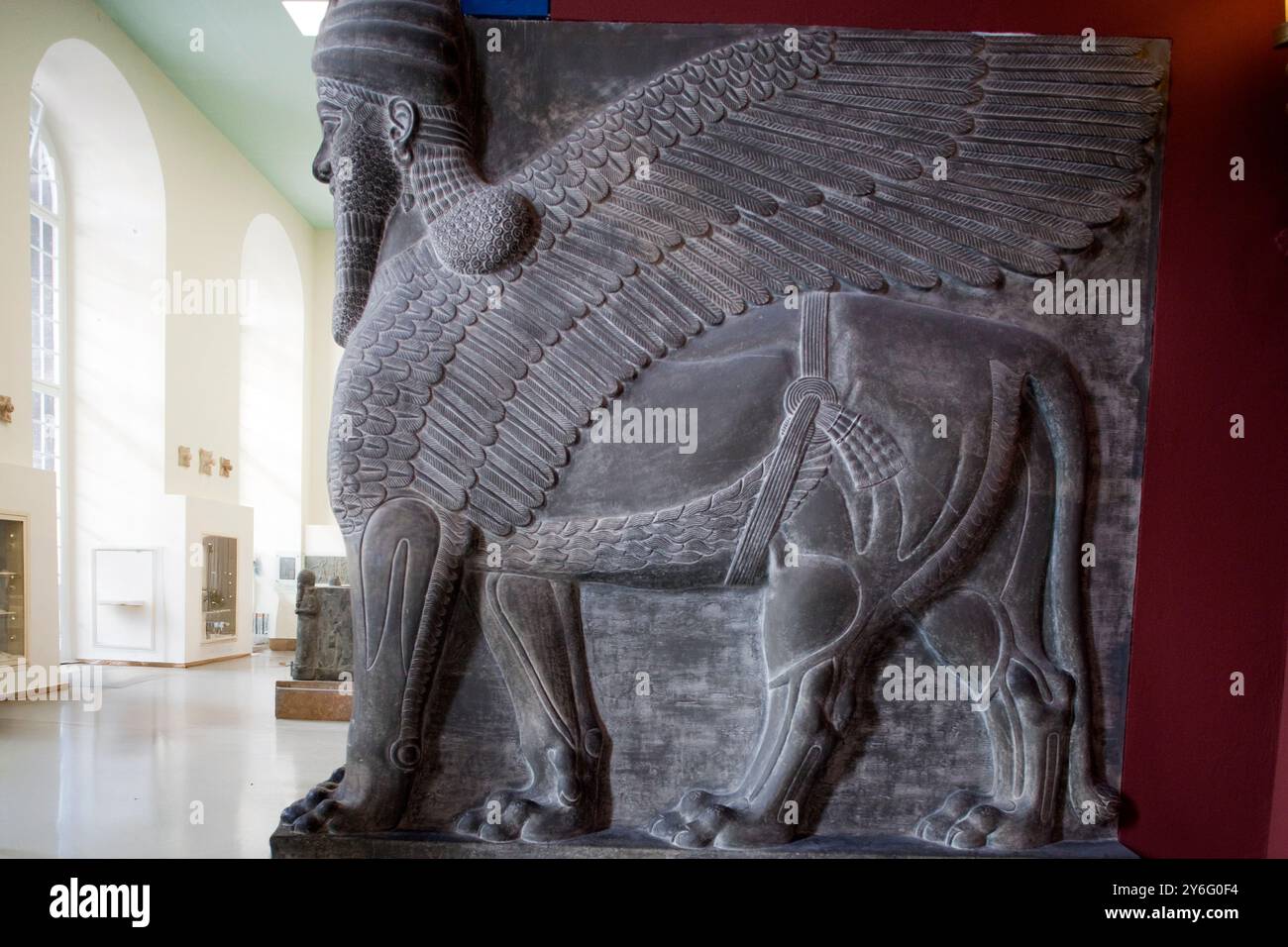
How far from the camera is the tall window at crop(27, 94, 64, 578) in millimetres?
11430

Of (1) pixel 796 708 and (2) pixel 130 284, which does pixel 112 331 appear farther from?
(1) pixel 796 708

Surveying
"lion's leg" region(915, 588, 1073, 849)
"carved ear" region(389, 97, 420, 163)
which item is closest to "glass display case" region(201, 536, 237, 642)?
"carved ear" region(389, 97, 420, 163)

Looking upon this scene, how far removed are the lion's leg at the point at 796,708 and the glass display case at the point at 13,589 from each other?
730cm

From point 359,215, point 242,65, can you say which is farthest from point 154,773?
point 242,65

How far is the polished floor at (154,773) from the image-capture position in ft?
13.5

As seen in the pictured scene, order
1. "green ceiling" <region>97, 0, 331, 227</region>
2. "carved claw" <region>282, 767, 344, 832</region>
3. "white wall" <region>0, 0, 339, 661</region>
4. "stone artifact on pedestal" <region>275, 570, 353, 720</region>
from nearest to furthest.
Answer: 1. "carved claw" <region>282, 767, 344, 832</region>
2. "stone artifact on pedestal" <region>275, 570, 353, 720</region>
3. "green ceiling" <region>97, 0, 331, 227</region>
4. "white wall" <region>0, 0, 339, 661</region>

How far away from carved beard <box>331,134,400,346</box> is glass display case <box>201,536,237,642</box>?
9648 millimetres

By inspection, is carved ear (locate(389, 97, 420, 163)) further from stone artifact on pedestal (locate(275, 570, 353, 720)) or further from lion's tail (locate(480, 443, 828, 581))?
stone artifact on pedestal (locate(275, 570, 353, 720))

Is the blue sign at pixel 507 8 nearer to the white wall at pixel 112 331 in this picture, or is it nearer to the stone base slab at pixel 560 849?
the stone base slab at pixel 560 849
